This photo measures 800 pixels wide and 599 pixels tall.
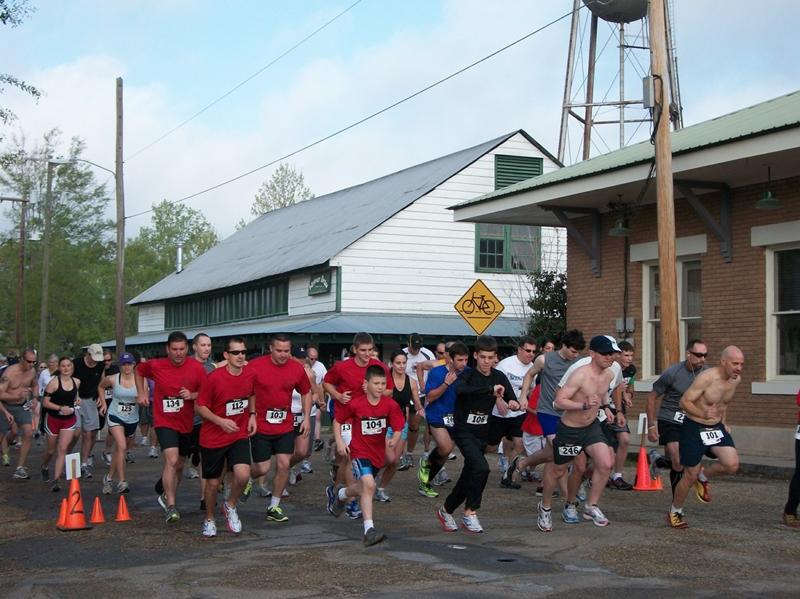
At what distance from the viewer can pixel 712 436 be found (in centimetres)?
1109

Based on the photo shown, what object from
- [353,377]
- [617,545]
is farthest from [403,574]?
[353,377]

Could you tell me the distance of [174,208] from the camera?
323 feet

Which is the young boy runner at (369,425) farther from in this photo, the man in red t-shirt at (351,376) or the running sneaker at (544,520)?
the running sneaker at (544,520)

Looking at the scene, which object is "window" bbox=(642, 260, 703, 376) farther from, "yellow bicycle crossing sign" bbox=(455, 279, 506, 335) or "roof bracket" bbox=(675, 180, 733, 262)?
"yellow bicycle crossing sign" bbox=(455, 279, 506, 335)

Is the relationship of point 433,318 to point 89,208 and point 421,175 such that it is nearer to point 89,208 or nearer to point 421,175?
point 421,175

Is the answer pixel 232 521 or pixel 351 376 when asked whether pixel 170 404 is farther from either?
pixel 351 376

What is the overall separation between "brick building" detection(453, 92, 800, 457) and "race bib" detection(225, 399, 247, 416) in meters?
8.72

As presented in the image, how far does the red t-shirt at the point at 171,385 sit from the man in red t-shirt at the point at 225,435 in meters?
1.21

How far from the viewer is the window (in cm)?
2019

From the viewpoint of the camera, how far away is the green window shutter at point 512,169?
38906 mm

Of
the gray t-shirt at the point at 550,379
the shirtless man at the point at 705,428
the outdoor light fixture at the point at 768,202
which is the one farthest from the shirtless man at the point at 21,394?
the outdoor light fixture at the point at 768,202

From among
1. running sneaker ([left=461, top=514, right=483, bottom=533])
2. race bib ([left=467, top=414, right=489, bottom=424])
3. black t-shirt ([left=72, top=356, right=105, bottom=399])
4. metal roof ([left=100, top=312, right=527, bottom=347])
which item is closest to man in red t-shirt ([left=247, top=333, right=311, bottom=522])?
race bib ([left=467, top=414, right=489, bottom=424])

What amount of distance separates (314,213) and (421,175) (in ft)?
25.6

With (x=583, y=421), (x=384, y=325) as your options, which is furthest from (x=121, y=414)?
(x=384, y=325)
